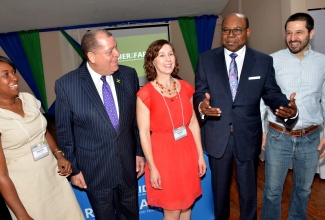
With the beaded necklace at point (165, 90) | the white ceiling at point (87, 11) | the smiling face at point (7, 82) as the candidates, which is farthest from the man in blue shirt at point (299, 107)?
the white ceiling at point (87, 11)

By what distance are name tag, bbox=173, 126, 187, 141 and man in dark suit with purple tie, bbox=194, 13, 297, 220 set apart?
174 mm

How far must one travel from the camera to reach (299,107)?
2012 mm

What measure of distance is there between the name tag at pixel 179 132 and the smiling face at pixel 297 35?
3.23 feet

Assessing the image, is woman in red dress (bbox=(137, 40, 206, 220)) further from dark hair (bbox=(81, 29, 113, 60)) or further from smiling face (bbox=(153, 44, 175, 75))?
dark hair (bbox=(81, 29, 113, 60))

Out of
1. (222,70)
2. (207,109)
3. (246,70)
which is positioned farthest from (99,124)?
(246,70)

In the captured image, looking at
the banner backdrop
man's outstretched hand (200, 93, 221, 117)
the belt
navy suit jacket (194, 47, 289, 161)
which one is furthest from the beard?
the banner backdrop

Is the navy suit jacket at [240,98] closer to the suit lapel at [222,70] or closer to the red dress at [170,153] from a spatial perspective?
the suit lapel at [222,70]

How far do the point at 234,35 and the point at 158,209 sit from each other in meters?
1.55

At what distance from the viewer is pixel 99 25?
24.1 ft

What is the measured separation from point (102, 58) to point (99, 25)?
6.16m

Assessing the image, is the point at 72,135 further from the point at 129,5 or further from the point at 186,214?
the point at 129,5

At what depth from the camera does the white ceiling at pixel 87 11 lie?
6.16 m

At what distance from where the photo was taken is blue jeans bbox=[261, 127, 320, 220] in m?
2.01

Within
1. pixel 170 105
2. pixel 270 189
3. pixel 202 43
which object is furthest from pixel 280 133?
pixel 202 43
